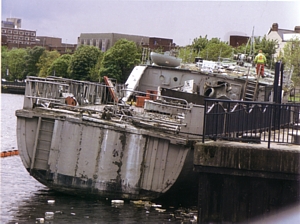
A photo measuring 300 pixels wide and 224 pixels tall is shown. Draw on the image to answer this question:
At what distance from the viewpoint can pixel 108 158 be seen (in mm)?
20016

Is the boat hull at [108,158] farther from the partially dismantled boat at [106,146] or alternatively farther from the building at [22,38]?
the building at [22,38]

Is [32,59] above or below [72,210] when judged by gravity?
above

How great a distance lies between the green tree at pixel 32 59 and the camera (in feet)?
412

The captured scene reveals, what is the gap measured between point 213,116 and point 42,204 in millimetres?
7254

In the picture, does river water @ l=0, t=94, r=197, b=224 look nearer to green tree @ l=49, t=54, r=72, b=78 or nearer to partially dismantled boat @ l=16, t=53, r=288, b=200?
partially dismantled boat @ l=16, t=53, r=288, b=200

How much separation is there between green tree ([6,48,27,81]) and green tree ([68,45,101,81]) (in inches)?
1162

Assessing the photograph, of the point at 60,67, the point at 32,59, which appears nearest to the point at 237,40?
the point at 60,67

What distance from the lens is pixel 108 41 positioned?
12325cm

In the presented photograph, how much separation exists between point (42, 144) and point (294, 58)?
144 ft

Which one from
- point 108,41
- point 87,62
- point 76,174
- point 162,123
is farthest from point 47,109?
point 108,41

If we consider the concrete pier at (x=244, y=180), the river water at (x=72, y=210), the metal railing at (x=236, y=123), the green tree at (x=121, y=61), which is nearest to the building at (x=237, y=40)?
the green tree at (x=121, y=61)

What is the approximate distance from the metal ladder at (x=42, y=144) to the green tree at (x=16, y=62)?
108189mm

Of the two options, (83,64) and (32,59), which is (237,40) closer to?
(83,64)

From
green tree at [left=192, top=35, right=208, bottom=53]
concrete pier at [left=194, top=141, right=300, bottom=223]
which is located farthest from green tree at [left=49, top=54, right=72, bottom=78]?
concrete pier at [left=194, top=141, right=300, bottom=223]
